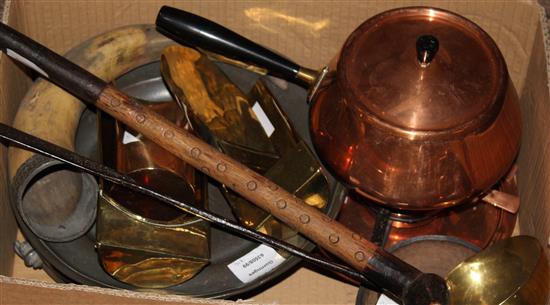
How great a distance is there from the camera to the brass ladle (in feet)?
2.73

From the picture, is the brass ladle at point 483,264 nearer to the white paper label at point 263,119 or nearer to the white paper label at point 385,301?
the white paper label at point 385,301

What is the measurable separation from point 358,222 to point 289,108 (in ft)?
0.49

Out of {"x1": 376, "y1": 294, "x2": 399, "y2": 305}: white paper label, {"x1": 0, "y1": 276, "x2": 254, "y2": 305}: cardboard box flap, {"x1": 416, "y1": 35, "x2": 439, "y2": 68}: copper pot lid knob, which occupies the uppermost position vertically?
{"x1": 416, "y1": 35, "x2": 439, "y2": 68}: copper pot lid knob

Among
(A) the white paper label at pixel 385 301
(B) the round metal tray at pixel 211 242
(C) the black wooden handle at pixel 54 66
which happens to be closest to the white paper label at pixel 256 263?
(B) the round metal tray at pixel 211 242

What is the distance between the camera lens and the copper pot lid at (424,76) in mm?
811

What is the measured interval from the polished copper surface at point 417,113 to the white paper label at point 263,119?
0.08m

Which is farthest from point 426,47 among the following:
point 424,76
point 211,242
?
point 211,242

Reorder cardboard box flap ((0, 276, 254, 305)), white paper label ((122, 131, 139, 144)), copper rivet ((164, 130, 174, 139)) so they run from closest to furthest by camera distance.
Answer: cardboard box flap ((0, 276, 254, 305)) → copper rivet ((164, 130, 174, 139)) → white paper label ((122, 131, 139, 144))

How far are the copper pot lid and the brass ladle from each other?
145mm

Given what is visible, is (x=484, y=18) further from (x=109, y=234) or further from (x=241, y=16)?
(x=109, y=234)

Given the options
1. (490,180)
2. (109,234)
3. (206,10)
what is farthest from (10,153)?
(490,180)

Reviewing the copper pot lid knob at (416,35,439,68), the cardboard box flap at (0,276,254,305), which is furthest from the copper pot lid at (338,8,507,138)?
the cardboard box flap at (0,276,254,305)

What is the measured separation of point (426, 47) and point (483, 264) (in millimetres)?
237

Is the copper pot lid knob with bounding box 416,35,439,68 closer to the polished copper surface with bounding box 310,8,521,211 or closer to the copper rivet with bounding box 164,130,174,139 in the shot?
the polished copper surface with bounding box 310,8,521,211
